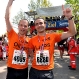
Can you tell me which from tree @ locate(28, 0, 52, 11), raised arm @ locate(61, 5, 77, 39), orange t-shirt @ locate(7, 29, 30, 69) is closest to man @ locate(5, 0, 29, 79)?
orange t-shirt @ locate(7, 29, 30, 69)

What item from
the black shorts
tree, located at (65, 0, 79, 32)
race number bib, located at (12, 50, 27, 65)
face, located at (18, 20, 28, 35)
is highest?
tree, located at (65, 0, 79, 32)

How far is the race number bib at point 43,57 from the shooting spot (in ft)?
11.6

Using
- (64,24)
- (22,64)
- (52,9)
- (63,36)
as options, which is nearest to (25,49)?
(22,64)

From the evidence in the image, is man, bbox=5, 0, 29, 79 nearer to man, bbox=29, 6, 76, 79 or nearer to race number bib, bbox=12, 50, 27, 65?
race number bib, bbox=12, 50, 27, 65

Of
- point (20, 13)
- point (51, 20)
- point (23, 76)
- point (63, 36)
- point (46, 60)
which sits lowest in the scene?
point (23, 76)

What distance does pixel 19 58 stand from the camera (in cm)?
374

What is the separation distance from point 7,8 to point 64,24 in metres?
12.6

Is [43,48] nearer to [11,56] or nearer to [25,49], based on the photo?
[25,49]

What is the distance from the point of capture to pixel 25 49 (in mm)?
3756

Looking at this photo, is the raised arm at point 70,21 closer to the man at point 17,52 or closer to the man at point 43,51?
the man at point 43,51

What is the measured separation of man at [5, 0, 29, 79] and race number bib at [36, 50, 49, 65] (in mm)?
299

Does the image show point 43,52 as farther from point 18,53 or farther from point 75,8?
point 75,8

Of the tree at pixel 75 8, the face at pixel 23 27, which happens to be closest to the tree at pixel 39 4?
the tree at pixel 75 8

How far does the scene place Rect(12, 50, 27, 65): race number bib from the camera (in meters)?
3.71
